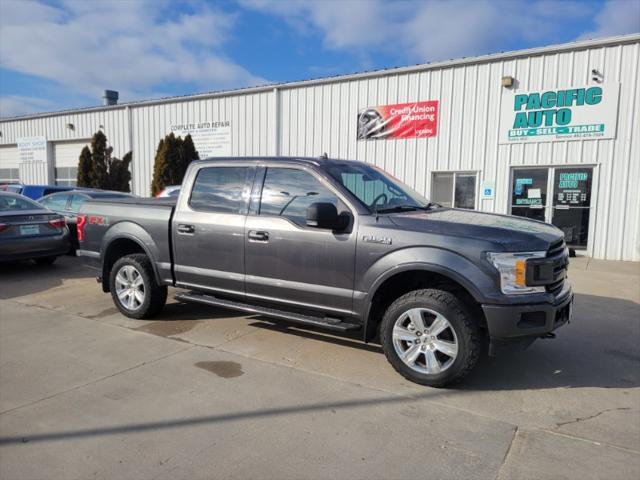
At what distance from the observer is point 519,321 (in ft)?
12.2

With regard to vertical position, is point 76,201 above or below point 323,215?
below

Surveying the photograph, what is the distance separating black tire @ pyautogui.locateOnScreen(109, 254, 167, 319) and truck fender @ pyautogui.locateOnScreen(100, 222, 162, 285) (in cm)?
9

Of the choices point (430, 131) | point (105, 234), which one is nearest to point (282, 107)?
point (430, 131)

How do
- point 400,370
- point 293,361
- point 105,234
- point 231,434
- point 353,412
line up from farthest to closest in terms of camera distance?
1. point 105,234
2. point 293,361
3. point 400,370
4. point 353,412
5. point 231,434

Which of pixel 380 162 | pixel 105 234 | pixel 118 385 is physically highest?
pixel 380 162

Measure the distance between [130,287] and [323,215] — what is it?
3.07m

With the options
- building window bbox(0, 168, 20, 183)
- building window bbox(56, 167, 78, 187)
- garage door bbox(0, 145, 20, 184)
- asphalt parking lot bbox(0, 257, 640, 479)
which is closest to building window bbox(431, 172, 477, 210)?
asphalt parking lot bbox(0, 257, 640, 479)

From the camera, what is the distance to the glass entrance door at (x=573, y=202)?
39.4 feet

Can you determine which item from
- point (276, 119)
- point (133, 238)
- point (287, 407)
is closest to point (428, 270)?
point (287, 407)

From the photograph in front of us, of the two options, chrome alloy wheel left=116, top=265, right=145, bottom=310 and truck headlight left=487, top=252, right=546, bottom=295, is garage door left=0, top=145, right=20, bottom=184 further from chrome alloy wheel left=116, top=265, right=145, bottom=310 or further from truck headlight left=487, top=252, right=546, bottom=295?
truck headlight left=487, top=252, right=546, bottom=295

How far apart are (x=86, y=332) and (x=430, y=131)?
36.2ft

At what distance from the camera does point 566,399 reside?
12.7 feet

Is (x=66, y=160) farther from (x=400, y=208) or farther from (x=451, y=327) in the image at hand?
(x=451, y=327)

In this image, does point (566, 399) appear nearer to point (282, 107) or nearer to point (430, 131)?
point (430, 131)
